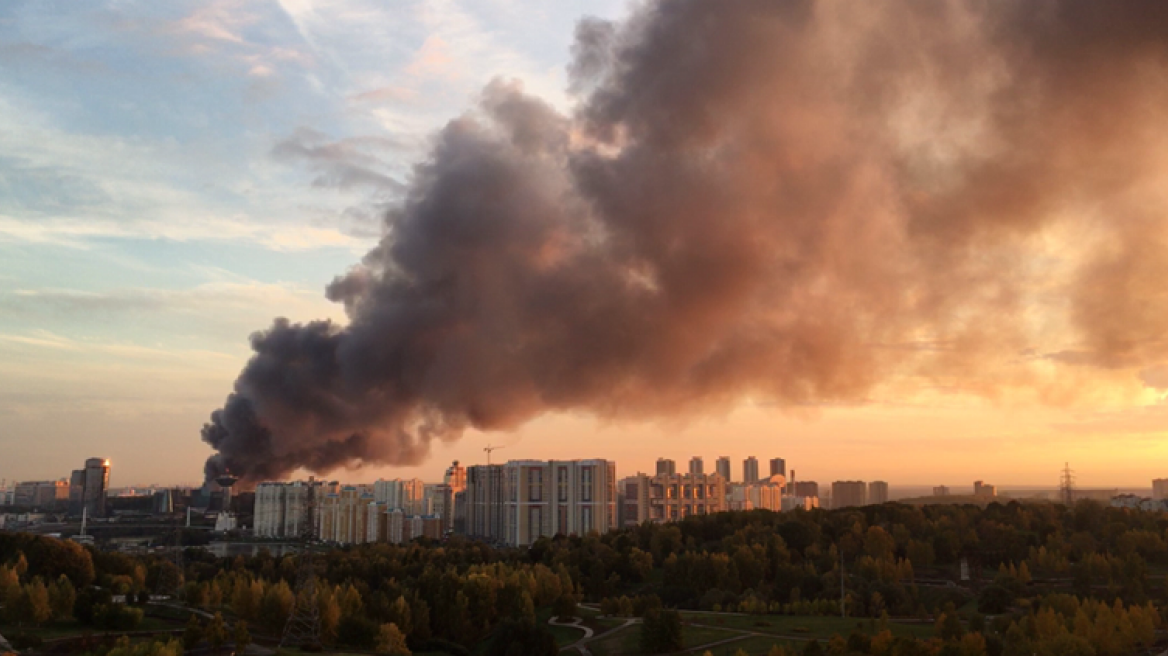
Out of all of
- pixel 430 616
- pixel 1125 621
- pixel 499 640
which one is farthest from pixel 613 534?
pixel 1125 621

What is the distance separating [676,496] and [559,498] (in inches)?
1004

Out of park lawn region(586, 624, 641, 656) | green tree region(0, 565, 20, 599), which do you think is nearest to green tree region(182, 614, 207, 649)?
green tree region(0, 565, 20, 599)

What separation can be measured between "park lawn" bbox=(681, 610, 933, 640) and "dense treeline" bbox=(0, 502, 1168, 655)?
4.93 feet

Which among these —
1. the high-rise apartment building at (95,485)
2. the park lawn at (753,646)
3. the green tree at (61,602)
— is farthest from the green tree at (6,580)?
the high-rise apartment building at (95,485)

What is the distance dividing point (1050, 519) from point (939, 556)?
14521 millimetres

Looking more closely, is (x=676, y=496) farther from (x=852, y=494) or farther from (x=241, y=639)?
(x=241, y=639)

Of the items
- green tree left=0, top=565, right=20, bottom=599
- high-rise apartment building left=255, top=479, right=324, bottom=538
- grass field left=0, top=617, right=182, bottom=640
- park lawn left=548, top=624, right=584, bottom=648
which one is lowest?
park lawn left=548, top=624, right=584, bottom=648

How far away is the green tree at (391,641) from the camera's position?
50469 mm

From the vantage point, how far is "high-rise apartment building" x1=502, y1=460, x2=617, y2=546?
4914 inches

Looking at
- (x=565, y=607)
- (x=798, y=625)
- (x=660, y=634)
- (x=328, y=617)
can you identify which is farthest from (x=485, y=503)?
(x=660, y=634)

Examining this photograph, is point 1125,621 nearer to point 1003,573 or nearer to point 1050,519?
point 1003,573

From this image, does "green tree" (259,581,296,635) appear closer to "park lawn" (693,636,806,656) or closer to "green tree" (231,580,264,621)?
"green tree" (231,580,264,621)

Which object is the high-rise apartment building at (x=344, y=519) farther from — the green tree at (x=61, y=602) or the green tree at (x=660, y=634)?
the green tree at (x=660, y=634)

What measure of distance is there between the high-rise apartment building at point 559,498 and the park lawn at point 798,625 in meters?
66.0
